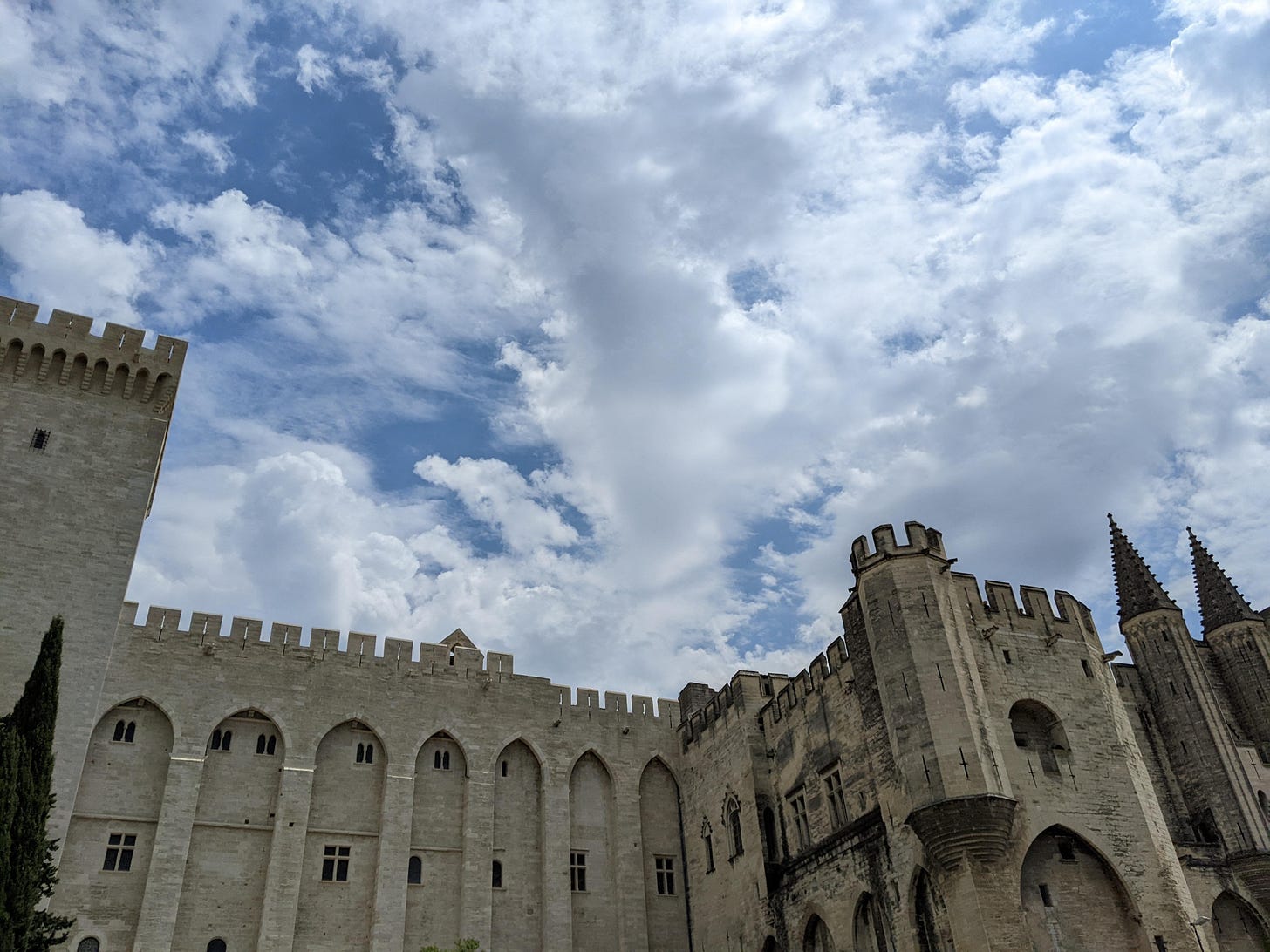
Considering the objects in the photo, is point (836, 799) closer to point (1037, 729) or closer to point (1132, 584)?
point (1037, 729)

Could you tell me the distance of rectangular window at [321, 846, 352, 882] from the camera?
2484 cm

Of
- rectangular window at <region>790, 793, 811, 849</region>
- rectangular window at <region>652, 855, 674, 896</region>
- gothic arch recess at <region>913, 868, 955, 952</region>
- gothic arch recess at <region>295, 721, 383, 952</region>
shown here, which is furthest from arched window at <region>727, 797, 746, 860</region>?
gothic arch recess at <region>295, 721, 383, 952</region>

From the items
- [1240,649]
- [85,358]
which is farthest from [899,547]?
[85,358]

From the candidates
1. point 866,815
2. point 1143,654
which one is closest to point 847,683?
point 866,815

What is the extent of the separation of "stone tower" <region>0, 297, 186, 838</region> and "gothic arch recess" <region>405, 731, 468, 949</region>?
8.69 metres

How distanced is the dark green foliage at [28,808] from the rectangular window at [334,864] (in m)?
7.15

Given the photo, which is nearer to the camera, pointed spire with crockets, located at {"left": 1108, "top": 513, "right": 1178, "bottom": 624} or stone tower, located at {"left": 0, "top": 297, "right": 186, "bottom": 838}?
stone tower, located at {"left": 0, "top": 297, "right": 186, "bottom": 838}

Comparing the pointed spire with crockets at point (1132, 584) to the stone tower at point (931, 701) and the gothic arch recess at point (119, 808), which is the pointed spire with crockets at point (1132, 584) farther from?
the gothic arch recess at point (119, 808)

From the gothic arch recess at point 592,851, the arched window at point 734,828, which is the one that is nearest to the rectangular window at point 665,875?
the gothic arch recess at point 592,851

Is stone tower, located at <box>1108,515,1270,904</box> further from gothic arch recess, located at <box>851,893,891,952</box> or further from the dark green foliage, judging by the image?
the dark green foliage

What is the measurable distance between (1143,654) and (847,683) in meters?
13.3

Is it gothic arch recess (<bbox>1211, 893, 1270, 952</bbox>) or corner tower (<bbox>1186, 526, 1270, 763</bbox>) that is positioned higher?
corner tower (<bbox>1186, 526, 1270, 763</bbox>)

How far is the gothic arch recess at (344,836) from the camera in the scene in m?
24.2

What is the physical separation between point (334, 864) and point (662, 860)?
386 inches
